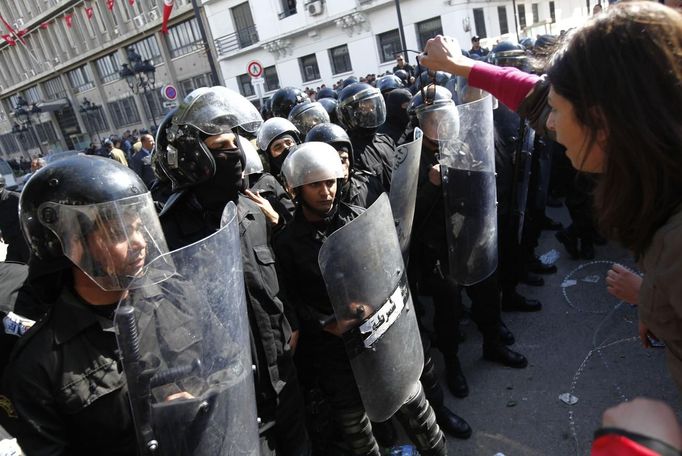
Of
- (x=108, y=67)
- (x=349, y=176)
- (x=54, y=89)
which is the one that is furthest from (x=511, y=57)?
(x=54, y=89)

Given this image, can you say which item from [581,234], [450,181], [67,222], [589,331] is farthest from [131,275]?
[581,234]

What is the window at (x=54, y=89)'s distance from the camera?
39.8 meters

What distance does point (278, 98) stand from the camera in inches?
225

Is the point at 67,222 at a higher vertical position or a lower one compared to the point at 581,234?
higher

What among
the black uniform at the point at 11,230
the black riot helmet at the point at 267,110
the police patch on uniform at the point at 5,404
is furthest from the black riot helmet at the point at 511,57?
the black uniform at the point at 11,230

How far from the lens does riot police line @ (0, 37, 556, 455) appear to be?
1.12m

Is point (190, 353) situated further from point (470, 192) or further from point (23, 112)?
point (23, 112)

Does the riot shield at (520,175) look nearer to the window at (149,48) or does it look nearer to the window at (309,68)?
the window at (309,68)

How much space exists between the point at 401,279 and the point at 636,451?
1.31 meters

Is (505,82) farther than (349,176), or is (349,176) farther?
(349,176)

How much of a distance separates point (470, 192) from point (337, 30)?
24.9 m

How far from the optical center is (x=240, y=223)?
75.2 inches

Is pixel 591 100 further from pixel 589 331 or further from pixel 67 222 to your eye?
pixel 589 331

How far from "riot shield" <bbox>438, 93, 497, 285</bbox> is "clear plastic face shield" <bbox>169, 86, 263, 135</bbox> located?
3.47ft
